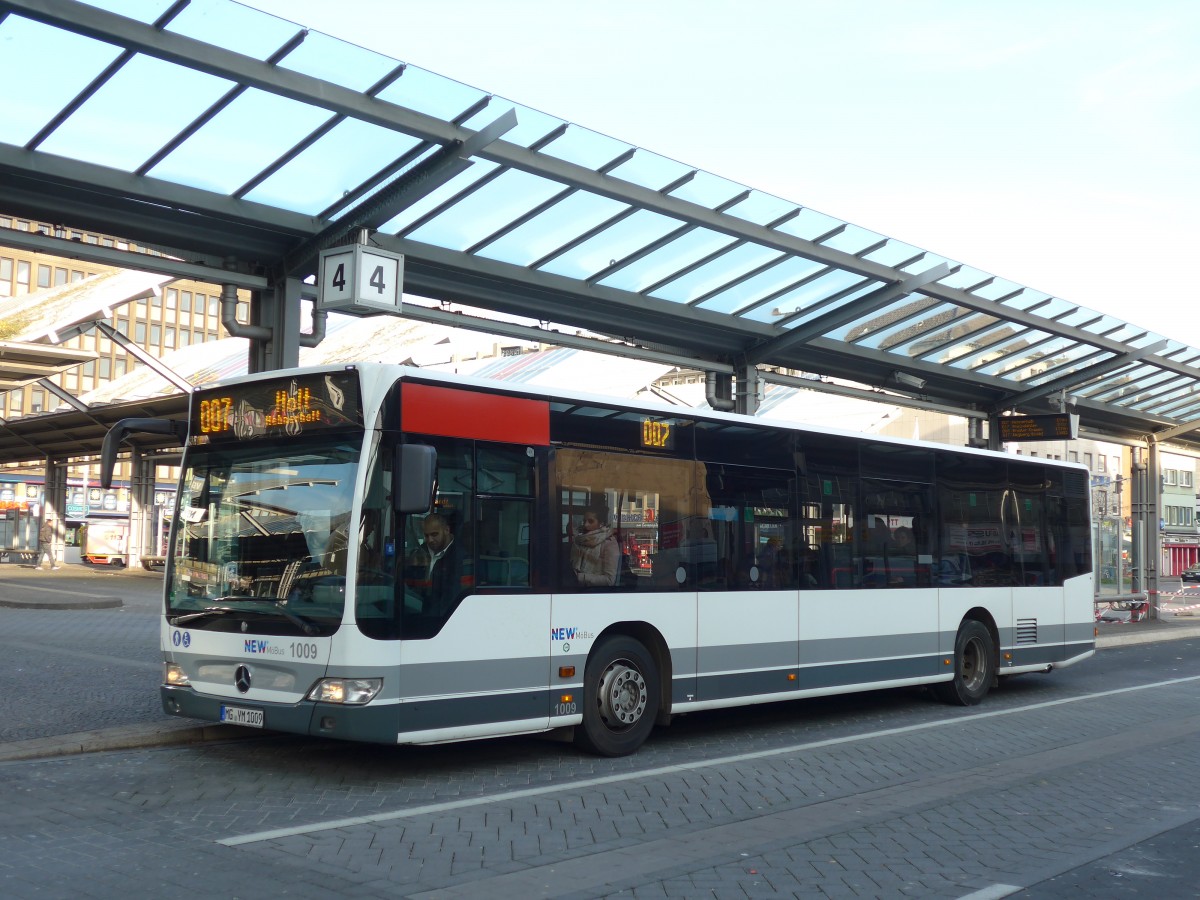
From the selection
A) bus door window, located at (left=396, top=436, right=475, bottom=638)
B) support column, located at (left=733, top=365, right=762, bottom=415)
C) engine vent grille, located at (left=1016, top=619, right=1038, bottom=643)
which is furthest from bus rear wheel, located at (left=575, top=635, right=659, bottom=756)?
support column, located at (left=733, top=365, right=762, bottom=415)

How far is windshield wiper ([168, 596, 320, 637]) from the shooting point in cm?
838

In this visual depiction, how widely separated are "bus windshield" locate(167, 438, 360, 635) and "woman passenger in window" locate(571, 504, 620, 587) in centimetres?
202

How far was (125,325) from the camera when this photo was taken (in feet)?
339

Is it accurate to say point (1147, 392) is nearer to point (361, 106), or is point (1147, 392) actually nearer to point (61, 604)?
point (361, 106)

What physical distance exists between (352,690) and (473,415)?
2140 millimetres

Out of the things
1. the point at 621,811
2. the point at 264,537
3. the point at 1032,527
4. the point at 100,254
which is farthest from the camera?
the point at 1032,527

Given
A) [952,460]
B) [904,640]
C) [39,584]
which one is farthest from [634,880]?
[39,584]

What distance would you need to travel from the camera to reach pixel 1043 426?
22719mm

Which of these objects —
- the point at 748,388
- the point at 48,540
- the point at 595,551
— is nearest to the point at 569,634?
the point at 595,551

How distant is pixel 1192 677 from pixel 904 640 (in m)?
6.85

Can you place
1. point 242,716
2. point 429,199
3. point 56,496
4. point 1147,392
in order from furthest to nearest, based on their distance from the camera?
point 56,496 → point 1147,392 → point 429,199 → point 242,716

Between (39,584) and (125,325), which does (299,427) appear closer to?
(39,584)

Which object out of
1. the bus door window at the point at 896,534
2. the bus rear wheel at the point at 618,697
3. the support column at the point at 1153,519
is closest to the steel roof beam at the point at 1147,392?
the support column at the point at 1153,519

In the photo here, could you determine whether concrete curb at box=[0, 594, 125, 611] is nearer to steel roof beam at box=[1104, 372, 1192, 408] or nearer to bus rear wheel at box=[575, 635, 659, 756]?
bus rear wheel at box=[575, 635, 659, 756]
